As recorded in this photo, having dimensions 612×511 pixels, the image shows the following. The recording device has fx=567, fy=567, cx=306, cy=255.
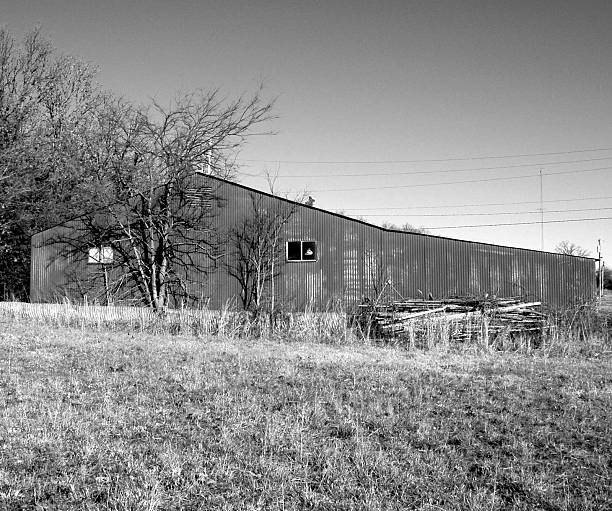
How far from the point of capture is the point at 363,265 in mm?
25516

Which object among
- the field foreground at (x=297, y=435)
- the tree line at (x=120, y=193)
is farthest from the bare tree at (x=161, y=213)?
the field foreground at (x=297, y=435)

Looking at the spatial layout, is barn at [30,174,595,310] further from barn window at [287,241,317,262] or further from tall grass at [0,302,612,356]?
tall grass at [0,302,612,356]

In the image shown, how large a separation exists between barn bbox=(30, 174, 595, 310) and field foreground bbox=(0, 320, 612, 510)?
15.2m

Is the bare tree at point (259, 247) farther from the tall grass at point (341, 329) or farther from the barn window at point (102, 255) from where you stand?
the tall grass at point (341, 329)

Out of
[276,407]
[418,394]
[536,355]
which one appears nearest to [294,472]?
[276,407]

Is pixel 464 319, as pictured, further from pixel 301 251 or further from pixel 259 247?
pixel 259 247

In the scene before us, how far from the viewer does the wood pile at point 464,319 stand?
577 inches

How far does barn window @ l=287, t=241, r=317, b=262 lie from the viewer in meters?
25.8

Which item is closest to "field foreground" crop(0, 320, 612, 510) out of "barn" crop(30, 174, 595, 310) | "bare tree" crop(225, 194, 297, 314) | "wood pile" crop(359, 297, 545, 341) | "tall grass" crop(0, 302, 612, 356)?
"tall grass" crop(0, 302, 612, 356)

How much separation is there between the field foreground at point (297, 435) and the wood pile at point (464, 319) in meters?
4.35

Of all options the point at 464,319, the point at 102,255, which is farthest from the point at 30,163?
the point at 464,319

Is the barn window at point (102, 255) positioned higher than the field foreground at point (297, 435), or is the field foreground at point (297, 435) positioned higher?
the barn window at point (102, 255)

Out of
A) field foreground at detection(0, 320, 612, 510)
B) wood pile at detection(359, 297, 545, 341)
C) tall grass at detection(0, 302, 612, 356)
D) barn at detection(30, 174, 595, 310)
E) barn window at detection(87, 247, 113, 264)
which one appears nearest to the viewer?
field foreground at detection(0, 320, 612, 510)

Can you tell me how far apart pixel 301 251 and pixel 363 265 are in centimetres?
288
